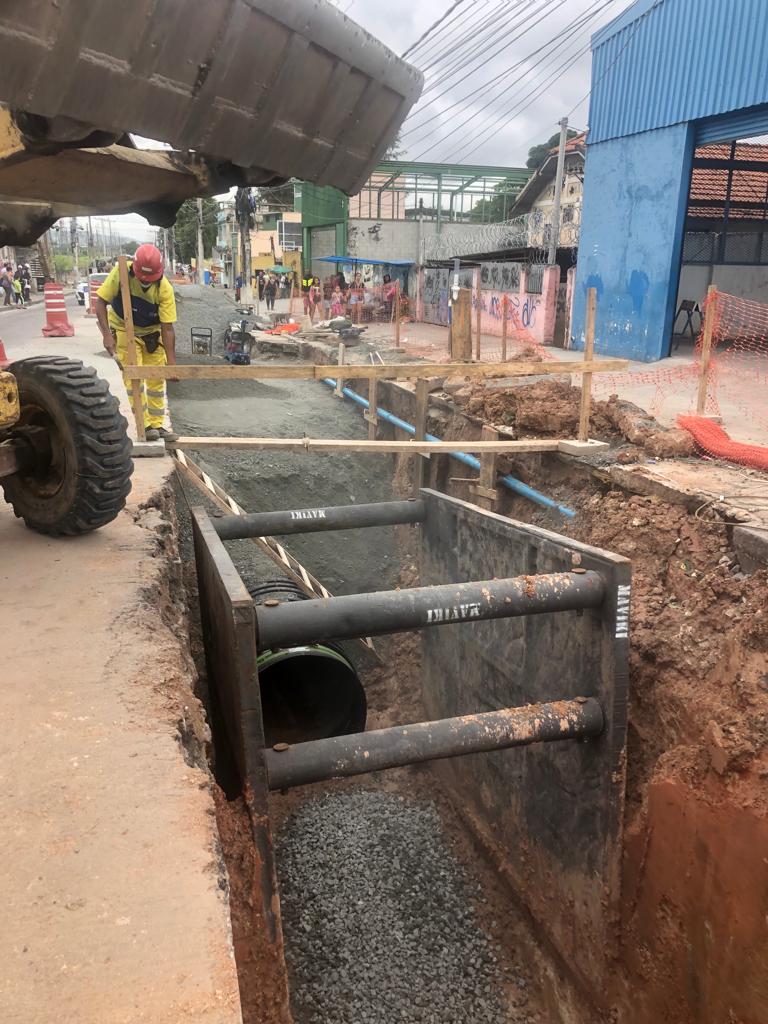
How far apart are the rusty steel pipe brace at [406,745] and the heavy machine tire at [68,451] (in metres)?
1.72

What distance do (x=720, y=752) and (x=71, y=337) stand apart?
623 inches

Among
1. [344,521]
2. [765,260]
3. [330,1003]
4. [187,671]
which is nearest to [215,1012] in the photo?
[187,671]

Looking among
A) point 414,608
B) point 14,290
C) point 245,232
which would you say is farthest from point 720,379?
point 245,232

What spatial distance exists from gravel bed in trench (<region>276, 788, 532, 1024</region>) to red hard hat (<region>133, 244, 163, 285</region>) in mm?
4995

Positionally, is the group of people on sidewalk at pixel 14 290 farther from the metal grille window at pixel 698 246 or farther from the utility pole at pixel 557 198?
the metal grille window at pixel 698 246

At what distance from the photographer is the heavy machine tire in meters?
4.04

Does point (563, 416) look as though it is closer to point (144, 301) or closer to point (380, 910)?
point (144, 301)

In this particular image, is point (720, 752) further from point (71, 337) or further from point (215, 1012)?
point (71, 337)

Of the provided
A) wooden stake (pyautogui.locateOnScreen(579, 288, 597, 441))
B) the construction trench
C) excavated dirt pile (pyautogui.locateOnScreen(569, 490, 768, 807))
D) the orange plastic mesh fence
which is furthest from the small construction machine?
the orange plastic mesh fence

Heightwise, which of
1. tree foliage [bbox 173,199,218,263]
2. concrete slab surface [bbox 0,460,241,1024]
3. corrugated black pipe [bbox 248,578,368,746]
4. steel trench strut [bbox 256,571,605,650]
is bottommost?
corrugated black pipe [bbox 248,578,368,746]

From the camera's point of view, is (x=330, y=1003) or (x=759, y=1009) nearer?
(x=759, y=1009)

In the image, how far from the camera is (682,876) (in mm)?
4180

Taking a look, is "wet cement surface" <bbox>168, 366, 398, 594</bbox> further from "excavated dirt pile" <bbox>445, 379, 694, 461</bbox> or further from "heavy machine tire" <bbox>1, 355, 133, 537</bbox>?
"heavy machine tire" <bbox>1, 355, 133, 537</bbox>

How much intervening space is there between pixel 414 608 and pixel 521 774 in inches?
79.6
